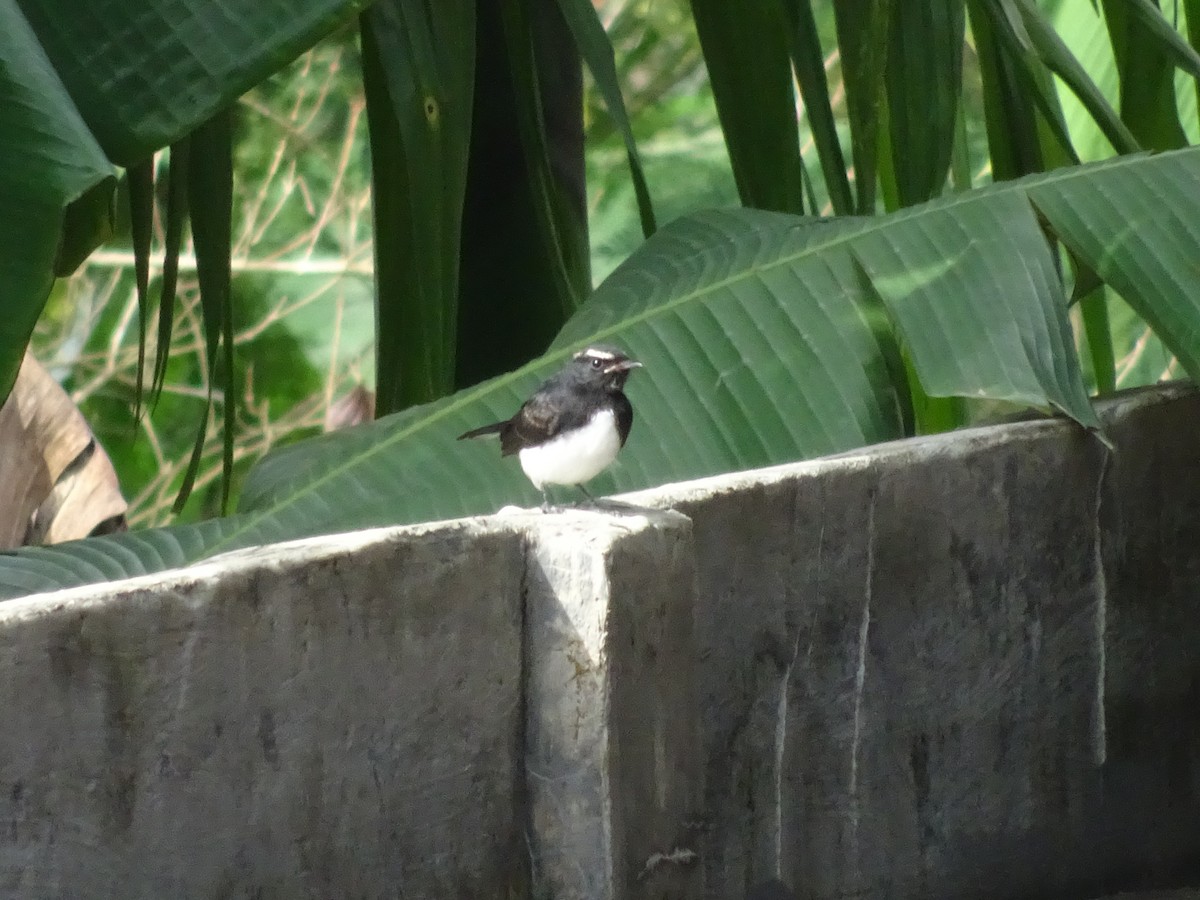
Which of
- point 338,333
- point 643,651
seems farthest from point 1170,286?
point 338,333

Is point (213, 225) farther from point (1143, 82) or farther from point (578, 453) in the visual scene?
point (1143, 82)

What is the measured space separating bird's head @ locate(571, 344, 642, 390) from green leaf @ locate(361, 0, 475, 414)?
0.49 meters

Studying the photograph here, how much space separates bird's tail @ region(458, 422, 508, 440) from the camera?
2648 millimetres

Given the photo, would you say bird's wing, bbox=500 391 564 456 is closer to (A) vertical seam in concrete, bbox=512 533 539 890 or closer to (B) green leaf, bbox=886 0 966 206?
(A) vertical seam in concrete, bbox=512 533 539 890

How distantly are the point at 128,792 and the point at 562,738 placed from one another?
0.62 metres

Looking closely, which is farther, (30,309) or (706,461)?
(706,461)

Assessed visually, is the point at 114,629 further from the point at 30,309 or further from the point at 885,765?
the point at 885,765

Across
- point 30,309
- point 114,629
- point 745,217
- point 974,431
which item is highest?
point 745,217

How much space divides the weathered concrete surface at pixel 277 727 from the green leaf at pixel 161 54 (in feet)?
1.85

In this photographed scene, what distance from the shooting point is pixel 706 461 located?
272cm

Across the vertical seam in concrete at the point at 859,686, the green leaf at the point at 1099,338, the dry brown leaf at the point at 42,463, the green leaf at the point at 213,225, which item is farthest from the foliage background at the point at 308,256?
the vertical seam in concrete at the point at 859,686

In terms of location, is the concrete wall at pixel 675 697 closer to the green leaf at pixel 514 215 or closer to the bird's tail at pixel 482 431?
the bird's tail at pixel 482 431

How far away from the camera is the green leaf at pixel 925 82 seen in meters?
3.29

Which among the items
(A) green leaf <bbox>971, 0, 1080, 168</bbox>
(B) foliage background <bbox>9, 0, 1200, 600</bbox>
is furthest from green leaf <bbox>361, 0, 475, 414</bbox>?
(B) foliage background <bbox>9, 0, 1200, 600</bbox>
